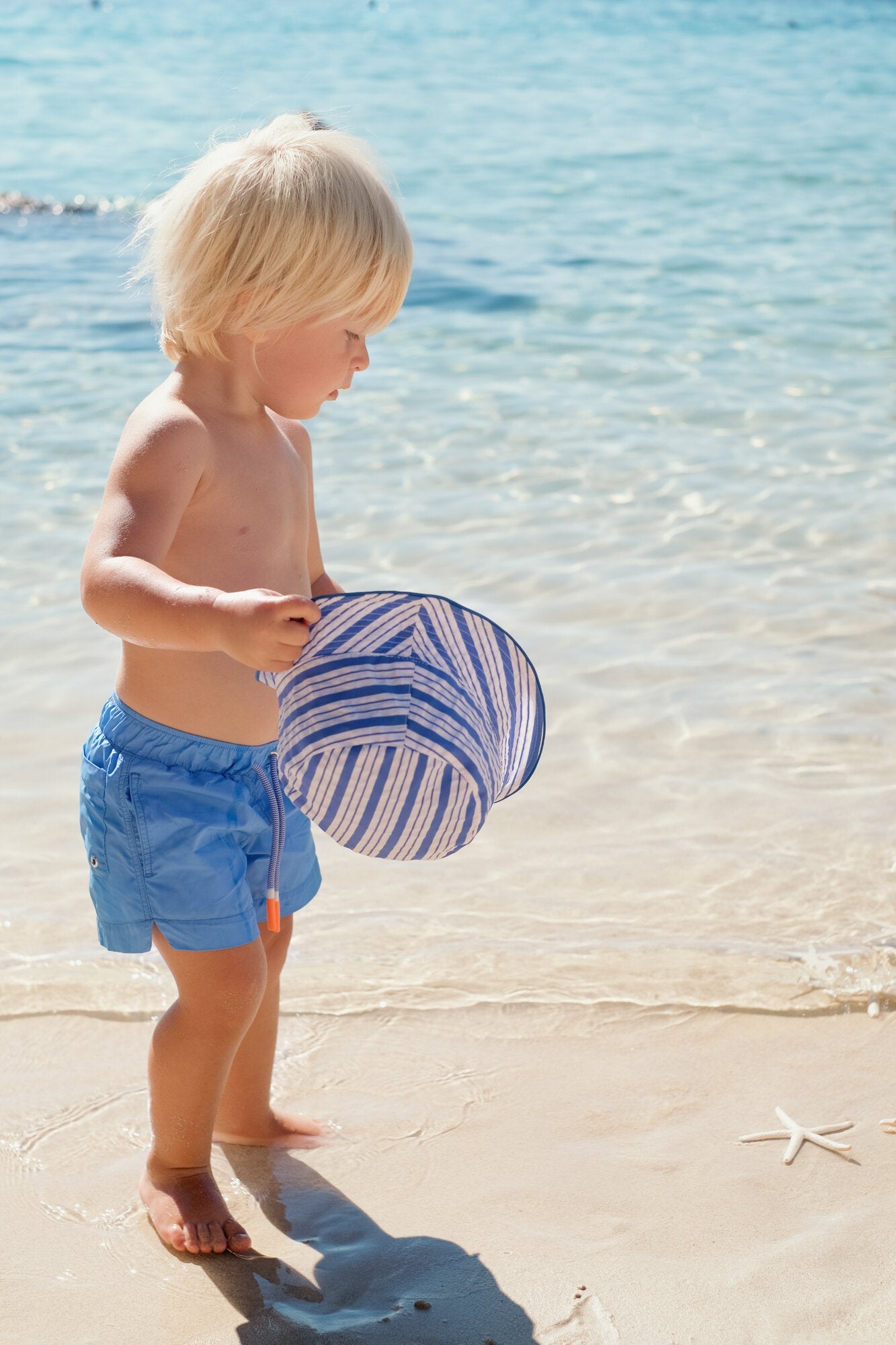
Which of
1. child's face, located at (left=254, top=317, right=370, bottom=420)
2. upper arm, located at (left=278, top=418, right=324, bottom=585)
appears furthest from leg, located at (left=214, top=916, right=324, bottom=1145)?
child's face, located at (left=254, top=317, right=370, bottom=420)

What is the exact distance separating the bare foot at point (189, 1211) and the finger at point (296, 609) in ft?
3.32

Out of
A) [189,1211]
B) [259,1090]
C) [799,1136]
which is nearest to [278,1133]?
[259,1090]

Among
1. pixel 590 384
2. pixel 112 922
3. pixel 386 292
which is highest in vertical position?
pixel 386 292

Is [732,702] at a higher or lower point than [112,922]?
lower

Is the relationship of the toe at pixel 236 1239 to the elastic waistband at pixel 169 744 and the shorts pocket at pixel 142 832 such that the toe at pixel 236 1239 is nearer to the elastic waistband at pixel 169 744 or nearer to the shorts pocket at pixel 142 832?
the shorts pocket at pixel 142 832

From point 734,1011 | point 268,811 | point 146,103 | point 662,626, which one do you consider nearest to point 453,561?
point 662,626

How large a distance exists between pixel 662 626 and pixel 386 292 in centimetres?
274

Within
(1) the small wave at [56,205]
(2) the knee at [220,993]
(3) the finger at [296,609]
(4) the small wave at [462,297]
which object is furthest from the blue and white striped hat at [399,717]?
(1) the small wave at [56,205]

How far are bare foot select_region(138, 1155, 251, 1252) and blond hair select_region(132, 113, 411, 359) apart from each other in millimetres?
1314

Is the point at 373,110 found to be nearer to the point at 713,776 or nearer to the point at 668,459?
the point at 668,459

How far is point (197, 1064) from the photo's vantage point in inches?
81.7

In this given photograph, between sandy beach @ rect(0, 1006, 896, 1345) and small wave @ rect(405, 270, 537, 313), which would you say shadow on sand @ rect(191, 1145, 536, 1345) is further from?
small wave @ rect(405, 270, 537, 313)

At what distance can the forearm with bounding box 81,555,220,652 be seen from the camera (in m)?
1.73

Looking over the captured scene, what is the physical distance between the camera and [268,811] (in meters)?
2.19
